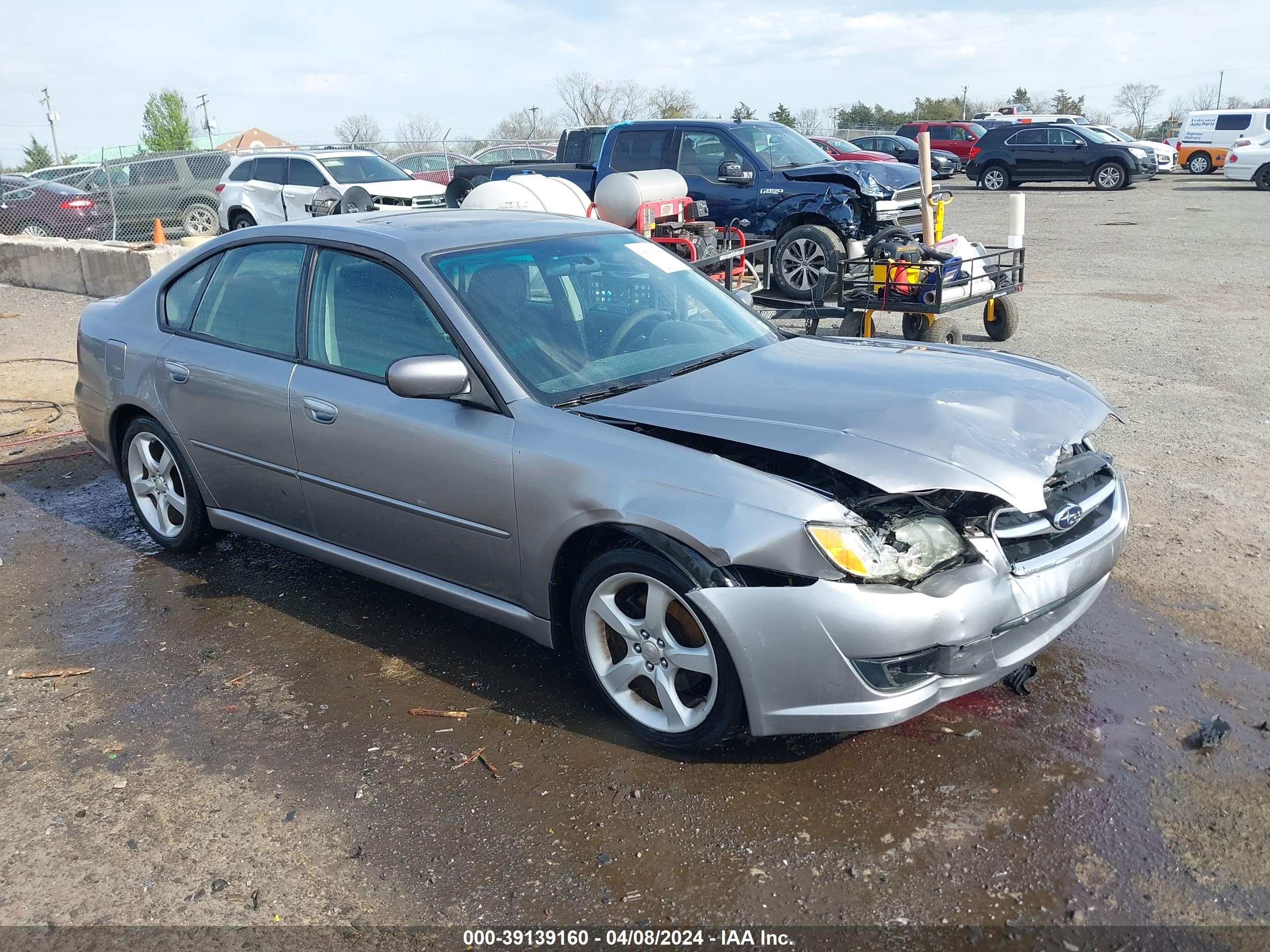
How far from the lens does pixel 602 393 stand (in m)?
3.70

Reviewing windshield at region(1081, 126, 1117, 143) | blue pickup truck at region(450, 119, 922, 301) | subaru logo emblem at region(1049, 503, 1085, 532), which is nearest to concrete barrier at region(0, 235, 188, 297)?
blue pickup truck at region(450, 119, 922, 301)

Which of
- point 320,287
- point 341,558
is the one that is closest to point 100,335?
point 320,287

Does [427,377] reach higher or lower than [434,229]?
lower

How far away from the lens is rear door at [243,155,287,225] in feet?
54.4

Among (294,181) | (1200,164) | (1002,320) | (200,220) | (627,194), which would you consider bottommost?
(1002,320)

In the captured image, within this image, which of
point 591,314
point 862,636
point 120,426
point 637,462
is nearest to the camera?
point 862,636

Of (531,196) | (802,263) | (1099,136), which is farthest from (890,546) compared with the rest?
(1099,136)

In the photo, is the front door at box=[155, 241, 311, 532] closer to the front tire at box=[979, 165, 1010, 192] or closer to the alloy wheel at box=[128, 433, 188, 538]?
the alloy wheel at box=[128, 433, 188, 538]

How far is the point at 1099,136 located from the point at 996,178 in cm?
268

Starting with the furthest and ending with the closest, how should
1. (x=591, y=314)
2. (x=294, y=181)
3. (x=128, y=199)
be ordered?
(x=128, y=199)
(x=294, y=181)
(x=591, y=314)

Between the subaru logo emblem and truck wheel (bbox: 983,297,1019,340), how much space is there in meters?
6.46

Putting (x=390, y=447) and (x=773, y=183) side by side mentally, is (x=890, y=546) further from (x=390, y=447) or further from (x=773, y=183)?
(x=773, y=183)

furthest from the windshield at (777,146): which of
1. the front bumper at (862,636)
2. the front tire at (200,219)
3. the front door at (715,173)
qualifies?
the front tire at (200,219)

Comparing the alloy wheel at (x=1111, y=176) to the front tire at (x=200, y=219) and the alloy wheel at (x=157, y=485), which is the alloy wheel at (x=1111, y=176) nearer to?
the front tire at (x=200, y=219)
